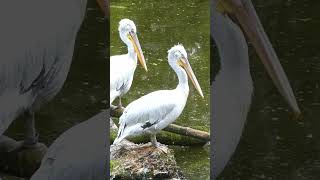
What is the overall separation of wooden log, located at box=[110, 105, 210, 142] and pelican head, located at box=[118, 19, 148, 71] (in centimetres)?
30

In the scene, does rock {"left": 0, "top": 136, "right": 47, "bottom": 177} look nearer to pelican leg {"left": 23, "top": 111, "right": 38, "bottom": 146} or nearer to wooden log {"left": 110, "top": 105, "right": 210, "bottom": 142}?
pelican leg {"left": 23, "top": 111, "right": 38, "bottom": 146}

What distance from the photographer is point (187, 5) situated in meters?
3.01

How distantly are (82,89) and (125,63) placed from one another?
28cm

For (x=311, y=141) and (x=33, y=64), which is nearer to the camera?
(x=33, y=64)

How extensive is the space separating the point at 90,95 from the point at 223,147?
747 millimetres

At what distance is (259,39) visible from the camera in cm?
290

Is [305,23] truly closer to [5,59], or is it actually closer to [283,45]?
[283,45]

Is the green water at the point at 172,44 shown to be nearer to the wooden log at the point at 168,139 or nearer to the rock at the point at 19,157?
the wooden log at the point at 168,139

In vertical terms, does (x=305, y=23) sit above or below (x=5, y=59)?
above

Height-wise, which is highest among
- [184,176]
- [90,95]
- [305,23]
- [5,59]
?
[305,23]

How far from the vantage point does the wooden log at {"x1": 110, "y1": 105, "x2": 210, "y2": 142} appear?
9.95 ft

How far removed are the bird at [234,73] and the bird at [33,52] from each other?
2.41 ft

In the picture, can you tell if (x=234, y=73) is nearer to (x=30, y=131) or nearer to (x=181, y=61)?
(x=181, y=61)

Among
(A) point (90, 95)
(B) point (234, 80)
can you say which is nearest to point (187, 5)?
(B) point (234, 80)
